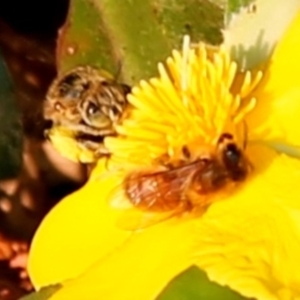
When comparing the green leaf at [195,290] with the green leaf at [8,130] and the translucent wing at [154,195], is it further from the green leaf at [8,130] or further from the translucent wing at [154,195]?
the green leaf at [8,130]

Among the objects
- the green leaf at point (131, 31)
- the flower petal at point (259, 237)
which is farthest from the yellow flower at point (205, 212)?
the green leaf at point (131, 31)

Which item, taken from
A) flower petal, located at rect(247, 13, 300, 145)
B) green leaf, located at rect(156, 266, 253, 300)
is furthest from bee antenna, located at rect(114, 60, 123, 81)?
green leaf, located at rect(156, 266, 253, 300)

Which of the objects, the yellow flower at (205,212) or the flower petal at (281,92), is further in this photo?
the flower petal at (281,92)

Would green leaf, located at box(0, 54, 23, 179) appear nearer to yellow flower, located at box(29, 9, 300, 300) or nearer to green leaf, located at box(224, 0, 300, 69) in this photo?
yellow flower, located at box(29, 9, 300, 300)

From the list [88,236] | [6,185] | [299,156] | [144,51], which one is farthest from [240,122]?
[6,185]

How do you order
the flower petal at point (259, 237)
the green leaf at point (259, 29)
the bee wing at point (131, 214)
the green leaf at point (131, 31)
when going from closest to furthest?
the flower petal at point (259, 237) → the bee wing at point (131, 214) → the green leaf at point (259, 29) → the green leaf at point (131, 31)
